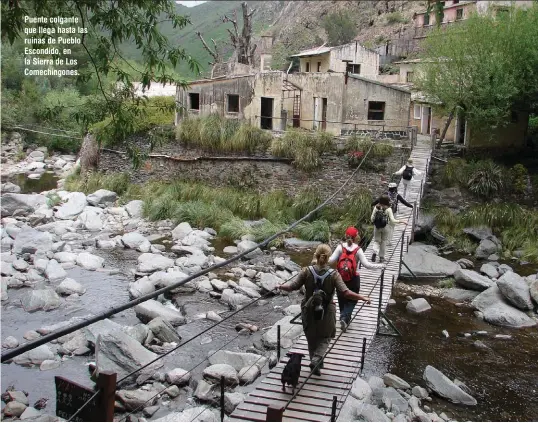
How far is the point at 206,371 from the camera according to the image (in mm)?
8352

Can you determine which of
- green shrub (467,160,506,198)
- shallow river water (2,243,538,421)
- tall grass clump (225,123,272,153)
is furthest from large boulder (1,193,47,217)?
green shrub (467,160,506,198)

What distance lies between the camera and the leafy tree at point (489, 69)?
1631 cm

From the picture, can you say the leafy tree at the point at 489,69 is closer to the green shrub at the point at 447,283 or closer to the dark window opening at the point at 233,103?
the green shrub at the point at 447,283

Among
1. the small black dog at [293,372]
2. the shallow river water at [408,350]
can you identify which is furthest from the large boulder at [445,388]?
the small black dog at [293,372]

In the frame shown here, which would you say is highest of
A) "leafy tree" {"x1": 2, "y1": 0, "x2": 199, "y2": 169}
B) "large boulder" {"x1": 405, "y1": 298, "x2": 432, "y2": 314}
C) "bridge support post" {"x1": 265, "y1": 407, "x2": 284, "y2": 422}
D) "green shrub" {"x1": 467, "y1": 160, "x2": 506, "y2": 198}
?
"leafy tree" {"x1": 2, "y1": 0, "x2": 199, "y2": 169}

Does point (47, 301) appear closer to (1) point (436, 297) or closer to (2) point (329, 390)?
(2) point (329, 390)

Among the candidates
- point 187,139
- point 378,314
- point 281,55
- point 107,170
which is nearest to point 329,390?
point 378,314

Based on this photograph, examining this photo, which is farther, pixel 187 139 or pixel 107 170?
pixel 107 170

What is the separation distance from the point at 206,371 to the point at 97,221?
36.4 feet

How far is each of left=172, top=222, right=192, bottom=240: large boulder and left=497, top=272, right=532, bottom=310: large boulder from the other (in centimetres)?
925

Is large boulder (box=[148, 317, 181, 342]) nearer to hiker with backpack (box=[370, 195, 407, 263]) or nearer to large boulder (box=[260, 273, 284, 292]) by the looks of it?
large boulder (box=[260, 273, 284, 292])

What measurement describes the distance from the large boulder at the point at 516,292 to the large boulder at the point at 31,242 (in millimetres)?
11810

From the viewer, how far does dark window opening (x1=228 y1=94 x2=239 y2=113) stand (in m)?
22.1

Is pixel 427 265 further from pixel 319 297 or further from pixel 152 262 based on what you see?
pixel 319 297
